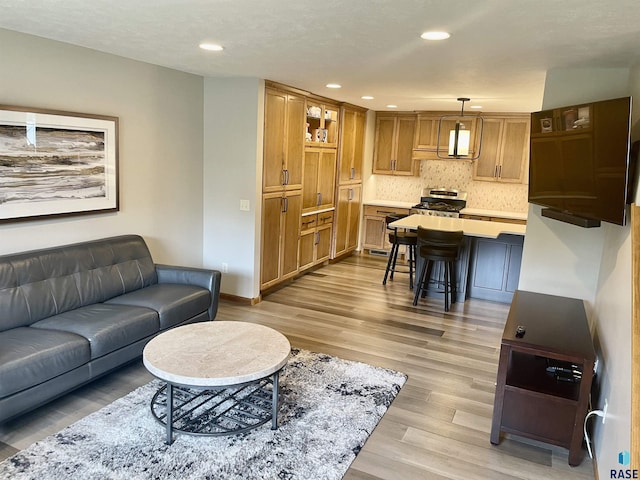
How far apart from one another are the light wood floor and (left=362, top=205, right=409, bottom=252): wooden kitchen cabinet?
1.54 m

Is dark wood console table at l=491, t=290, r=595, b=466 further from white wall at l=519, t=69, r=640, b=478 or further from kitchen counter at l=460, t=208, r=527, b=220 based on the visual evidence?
kitchen counter at l=460, t=208, r=527, b=220

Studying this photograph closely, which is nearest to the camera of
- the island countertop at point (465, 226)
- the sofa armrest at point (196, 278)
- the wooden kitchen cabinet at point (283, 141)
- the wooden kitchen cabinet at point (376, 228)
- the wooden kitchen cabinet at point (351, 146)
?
the sofa armrest at point (196, 278)

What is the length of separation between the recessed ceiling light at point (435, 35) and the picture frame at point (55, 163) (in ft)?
8.45

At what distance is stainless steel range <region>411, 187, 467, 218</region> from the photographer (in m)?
7.10

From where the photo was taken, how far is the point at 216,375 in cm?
237

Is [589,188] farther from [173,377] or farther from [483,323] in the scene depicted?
[173,377]

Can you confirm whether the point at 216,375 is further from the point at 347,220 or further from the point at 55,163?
the point at 347,220

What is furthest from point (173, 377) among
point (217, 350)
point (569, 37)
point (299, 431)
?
point (569, 37)

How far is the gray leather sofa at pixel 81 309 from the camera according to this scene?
2559 mm

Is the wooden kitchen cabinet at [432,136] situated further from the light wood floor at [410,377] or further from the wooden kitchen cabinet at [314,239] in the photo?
the light wood floor at [410,377]

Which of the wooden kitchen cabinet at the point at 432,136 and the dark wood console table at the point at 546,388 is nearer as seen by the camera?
the dark wood console table at the point at 546,388

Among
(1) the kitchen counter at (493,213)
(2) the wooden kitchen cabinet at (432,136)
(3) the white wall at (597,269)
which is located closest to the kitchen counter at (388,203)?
(2) the wooden kitchen cabinet at (432,136)

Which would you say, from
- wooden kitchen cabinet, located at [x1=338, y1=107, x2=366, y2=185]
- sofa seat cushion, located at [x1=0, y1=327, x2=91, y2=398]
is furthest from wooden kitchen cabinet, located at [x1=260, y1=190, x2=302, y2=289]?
sofa seat cushion, located at [x1=0, y1=327, x2=91, y2=398]

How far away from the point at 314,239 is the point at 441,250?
189cm
